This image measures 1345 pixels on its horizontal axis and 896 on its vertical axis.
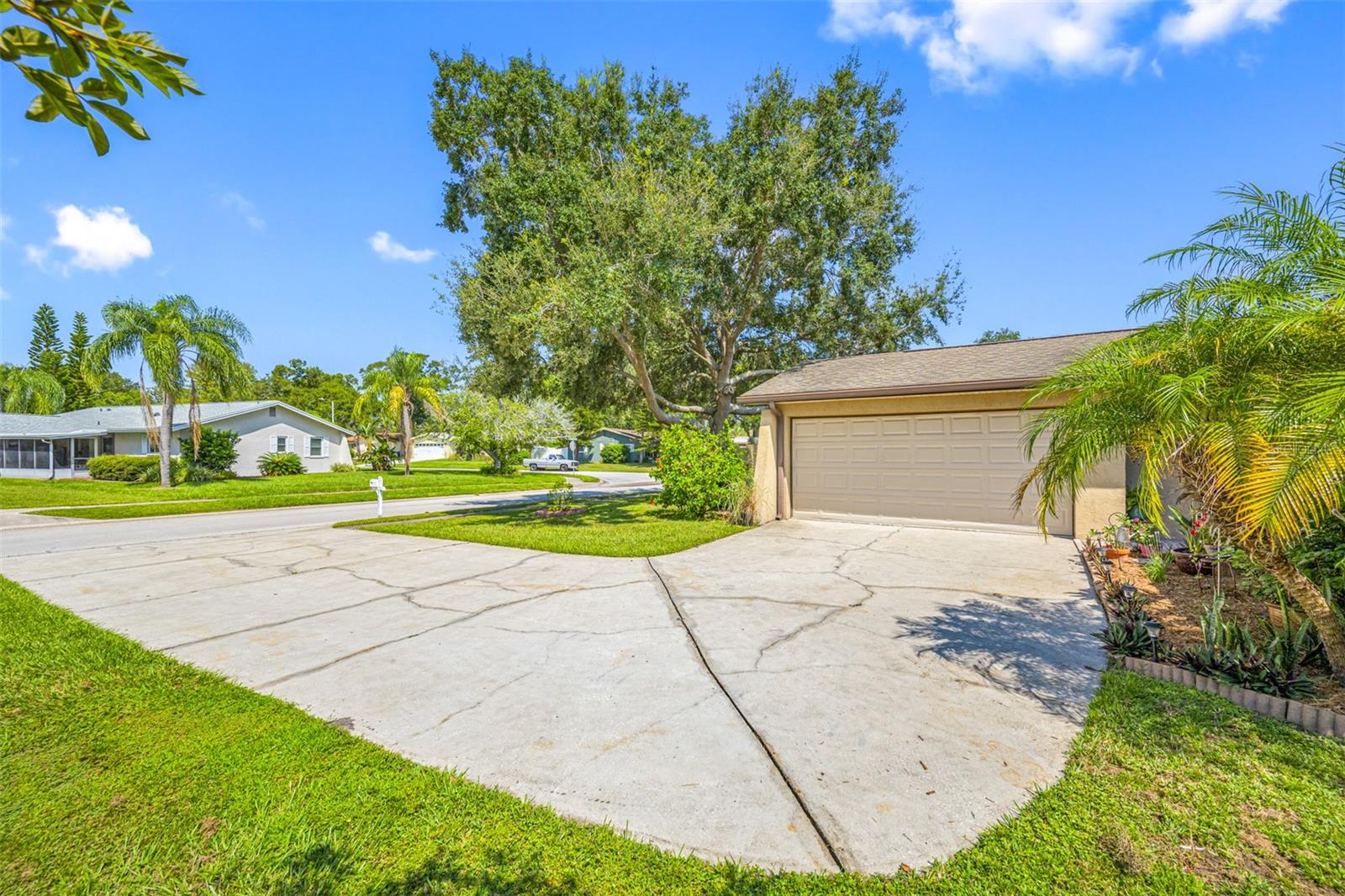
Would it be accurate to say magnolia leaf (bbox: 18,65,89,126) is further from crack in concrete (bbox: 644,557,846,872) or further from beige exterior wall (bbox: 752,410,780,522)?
beige exterior wall (bbox: 752,410,780,522)

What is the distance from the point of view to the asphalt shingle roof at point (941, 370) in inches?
365

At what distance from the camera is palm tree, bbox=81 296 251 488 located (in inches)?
712

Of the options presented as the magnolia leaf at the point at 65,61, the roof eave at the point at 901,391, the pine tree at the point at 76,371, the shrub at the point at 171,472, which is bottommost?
the shrub at the point at 171,472

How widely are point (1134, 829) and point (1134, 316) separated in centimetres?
357

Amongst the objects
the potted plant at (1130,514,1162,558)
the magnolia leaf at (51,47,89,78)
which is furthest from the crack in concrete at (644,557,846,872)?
the potted plant at (1130,514,1162,558)

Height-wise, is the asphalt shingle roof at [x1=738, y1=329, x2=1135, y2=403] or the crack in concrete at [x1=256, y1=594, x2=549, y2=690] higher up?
the asphalt shingle roof at [x1=738, y1=329, x2=1135, y2=403]

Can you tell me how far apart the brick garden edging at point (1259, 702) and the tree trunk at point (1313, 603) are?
51 centimetres

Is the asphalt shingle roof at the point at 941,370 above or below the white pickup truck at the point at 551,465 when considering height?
above

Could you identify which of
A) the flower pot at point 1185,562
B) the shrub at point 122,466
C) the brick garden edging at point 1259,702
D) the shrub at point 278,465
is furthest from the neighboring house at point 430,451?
the brick garden edging at point 1259,702

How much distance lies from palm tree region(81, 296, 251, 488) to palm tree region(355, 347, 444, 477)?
301 inches

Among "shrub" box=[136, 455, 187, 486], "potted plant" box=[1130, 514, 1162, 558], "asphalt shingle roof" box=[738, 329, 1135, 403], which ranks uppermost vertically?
"asphalt shingle roof" box=[738, 329, 1135, 403]

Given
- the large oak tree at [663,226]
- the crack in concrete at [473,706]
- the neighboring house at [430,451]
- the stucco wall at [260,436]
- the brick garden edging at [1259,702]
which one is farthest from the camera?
the neighboring house at [430,451]

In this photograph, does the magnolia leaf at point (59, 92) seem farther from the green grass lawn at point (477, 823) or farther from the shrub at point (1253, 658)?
the shrub at point (1253, 658)

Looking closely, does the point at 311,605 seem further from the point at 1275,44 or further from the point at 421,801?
the point at 1275,44
